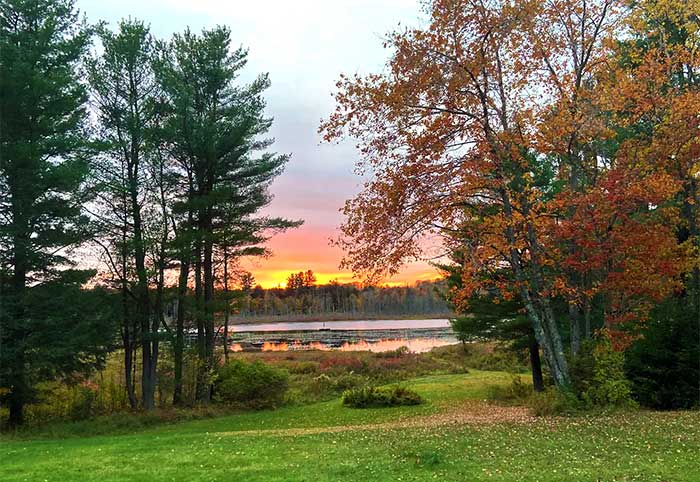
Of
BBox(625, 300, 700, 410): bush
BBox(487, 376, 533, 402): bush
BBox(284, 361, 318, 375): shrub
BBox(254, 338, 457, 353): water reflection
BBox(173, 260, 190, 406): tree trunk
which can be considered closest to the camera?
BBox(625, 300, 700, 410): bush

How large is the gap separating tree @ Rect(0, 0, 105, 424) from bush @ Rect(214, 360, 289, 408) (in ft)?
16.4

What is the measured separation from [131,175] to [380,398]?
12353 millimetres

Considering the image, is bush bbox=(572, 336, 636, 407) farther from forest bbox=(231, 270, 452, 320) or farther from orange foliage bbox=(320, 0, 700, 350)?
forest bbox=(231, 270, 452, 320)

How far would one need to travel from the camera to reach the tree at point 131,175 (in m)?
18.2

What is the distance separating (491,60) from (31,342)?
47.5ft

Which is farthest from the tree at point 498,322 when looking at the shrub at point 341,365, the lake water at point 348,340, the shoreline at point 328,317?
the shoreline at point 328,317

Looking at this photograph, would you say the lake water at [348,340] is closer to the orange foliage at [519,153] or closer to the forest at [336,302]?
the orange foliage at [519,153]

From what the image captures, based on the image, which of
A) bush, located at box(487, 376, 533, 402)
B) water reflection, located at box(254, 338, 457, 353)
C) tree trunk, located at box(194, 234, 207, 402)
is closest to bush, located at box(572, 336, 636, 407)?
bush, located at box(487, 376, 533, 402)

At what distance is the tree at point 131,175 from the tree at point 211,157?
0.88 metres

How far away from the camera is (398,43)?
12492mm

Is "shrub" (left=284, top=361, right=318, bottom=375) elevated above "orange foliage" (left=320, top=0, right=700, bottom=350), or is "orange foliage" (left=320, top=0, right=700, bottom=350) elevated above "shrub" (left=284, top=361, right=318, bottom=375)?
"orange foliage" (left=320, top=0, right=700, bottom=350)

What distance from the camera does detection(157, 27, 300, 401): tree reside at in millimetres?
18719

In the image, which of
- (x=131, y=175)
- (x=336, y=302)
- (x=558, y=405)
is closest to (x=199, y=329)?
(x=131, y=175)

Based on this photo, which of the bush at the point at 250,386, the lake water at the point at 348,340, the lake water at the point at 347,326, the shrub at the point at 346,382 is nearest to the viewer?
the bush at the point at 250,386
